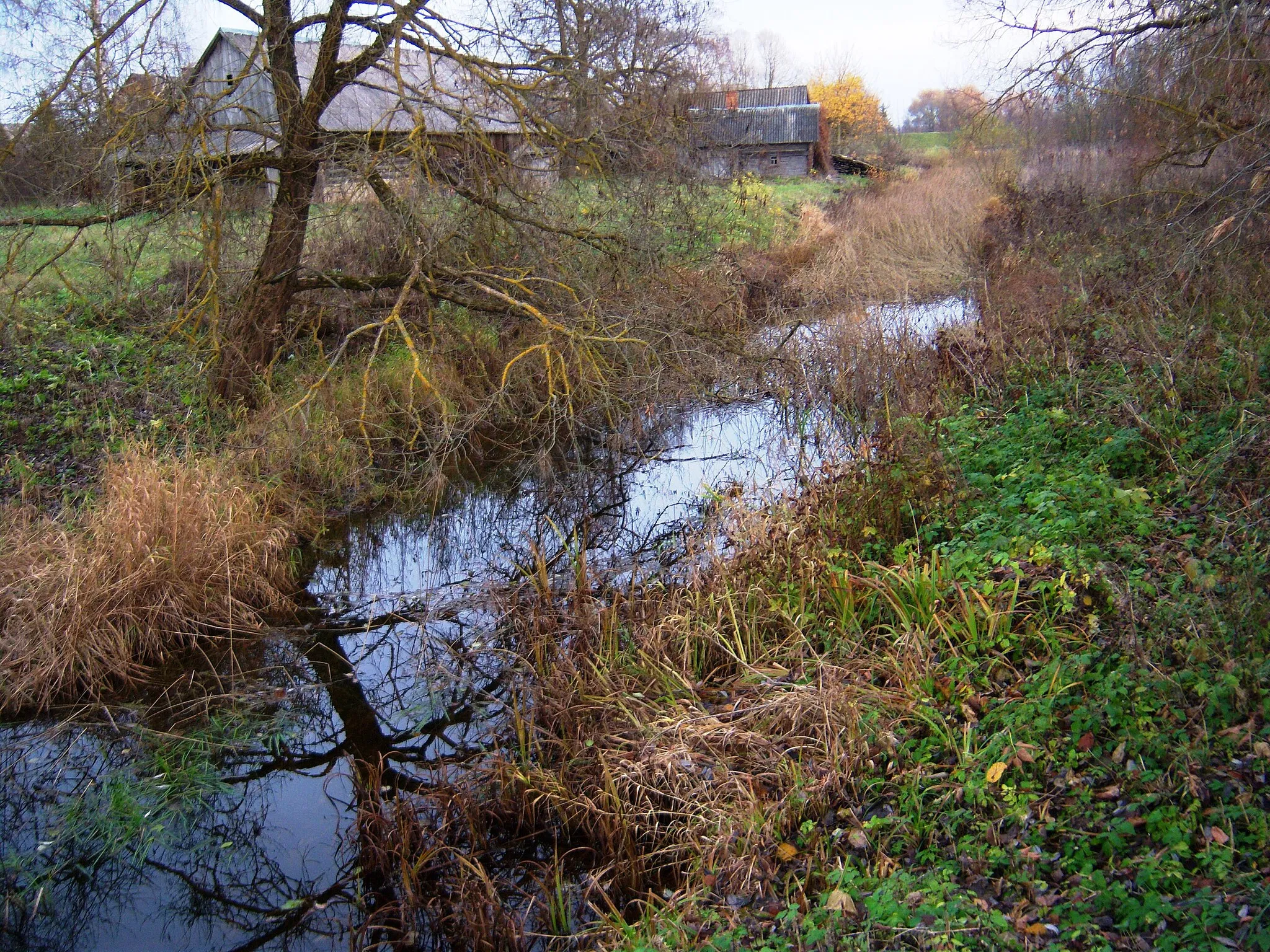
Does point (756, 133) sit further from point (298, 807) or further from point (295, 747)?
point (298, 807)

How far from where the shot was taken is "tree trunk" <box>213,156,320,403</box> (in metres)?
9.59

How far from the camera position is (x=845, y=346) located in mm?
10633

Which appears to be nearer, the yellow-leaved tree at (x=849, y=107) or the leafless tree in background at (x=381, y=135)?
the leafless tree in background at (x=381, y=135)

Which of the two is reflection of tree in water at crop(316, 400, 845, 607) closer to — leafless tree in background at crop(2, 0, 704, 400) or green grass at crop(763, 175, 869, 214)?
leafless tree in background at crop(2, 0, 704, 400)

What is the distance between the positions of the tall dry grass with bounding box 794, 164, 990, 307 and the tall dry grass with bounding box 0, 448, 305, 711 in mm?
8638

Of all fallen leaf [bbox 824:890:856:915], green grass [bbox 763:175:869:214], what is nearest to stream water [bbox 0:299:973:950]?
fallen leaf [bbox 824:890:856:915]

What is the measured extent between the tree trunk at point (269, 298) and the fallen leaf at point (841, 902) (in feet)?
26.2

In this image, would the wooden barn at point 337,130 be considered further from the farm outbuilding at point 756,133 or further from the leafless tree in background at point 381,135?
the farm outbuilding at point 756,133

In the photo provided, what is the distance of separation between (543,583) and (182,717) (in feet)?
7.70

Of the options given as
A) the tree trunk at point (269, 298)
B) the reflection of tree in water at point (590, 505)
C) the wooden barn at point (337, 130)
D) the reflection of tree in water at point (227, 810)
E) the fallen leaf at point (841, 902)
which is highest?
the wooden barn at point (337, 130)

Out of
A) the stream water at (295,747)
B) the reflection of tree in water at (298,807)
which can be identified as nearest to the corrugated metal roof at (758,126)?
the stream water at (295,747)

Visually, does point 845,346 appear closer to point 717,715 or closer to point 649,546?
point 649,546

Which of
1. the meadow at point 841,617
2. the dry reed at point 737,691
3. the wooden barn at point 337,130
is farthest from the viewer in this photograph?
the wooden barn at point 337,130

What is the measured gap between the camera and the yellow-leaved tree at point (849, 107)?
38344mm
